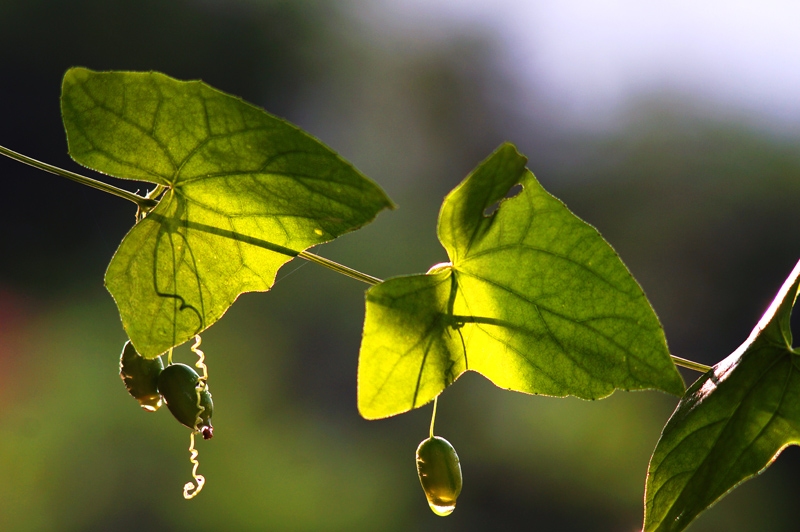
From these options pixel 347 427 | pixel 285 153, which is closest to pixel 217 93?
pixel 285 153

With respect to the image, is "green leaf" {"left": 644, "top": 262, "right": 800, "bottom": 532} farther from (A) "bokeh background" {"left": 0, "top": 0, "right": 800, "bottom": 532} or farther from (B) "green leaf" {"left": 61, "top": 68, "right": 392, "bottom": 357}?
(A) "bokeh background" {"left": 0, "top": 0, "right": 800, "bottom": 532}

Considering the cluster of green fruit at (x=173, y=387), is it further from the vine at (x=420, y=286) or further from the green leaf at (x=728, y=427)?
the green leaf at (x=728, y=427)

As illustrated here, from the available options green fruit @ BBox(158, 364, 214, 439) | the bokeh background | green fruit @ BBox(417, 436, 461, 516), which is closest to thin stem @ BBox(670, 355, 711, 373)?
green fruit @ BBox(417, 436, 461, 516)

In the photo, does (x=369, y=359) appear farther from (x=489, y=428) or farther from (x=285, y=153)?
(x=489, y=428)

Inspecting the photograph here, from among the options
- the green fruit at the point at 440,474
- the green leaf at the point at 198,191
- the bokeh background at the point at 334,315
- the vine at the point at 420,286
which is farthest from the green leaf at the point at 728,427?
the bokeh background at the point at 334,315

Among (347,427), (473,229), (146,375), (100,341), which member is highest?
(473,229)

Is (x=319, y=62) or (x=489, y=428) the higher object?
(x=319, y=62)
